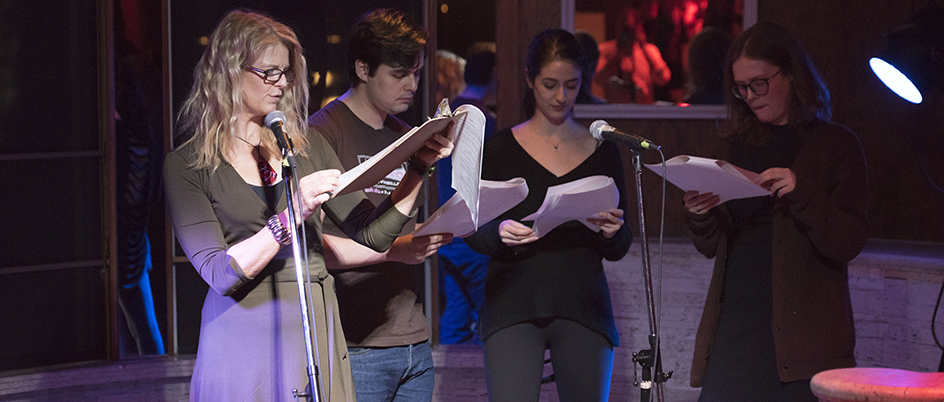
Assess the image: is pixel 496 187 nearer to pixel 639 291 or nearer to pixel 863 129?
pixel 639 291

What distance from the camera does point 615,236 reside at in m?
2.47

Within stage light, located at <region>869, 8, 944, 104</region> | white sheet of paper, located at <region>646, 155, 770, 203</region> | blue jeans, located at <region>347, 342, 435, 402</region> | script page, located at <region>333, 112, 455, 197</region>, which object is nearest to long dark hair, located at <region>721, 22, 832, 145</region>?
white sheet of paper, located at <region>646, 155, 770, 203</region>

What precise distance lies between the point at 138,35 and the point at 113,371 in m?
1.60

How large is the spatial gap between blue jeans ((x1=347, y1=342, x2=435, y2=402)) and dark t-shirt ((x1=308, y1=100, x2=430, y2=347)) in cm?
2

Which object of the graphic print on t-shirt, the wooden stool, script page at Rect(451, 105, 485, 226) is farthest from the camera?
the graphic print on t-shirt

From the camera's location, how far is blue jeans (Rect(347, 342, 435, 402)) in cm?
226

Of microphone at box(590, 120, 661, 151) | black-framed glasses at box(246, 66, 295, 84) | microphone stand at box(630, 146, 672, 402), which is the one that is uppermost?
black-framed glasses at box(246, 66, 295, 84)

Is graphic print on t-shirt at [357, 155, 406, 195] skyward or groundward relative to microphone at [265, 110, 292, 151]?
groundward

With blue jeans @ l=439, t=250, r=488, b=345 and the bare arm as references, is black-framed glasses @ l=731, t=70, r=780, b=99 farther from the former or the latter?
blue jeans @ l=439, t=250, r=488, b=345

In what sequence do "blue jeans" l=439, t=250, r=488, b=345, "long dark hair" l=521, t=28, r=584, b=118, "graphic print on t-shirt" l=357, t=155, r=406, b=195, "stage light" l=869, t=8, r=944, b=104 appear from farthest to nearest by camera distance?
"blue jeans" l=439, t=250, r=488, b=345 → "stage light" l=869, t=8, r=944, b=104 → "long dark hair" l=521, t=28, r=584, b=118 → "graphic print on t-shirt" l=357, t=155, r=406, b=195

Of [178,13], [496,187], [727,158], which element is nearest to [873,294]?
[727,158]

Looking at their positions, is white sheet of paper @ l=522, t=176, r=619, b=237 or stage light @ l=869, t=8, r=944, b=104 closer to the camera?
white sheet of paper @ l=522, t=176, r=619, b=237

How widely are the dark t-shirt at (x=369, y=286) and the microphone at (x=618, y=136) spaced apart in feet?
1.80

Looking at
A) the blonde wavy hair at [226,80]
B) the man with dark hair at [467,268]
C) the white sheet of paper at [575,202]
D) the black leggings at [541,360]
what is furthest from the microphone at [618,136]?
the man with dark hair at [467,268]
